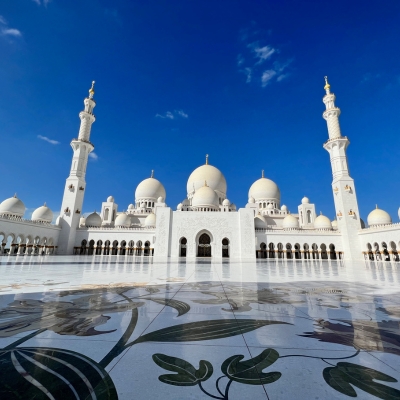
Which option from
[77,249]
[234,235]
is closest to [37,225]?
[77,249]

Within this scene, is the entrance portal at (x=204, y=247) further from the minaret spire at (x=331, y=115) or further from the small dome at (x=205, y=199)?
the minaret spire at (x=331, y=115)

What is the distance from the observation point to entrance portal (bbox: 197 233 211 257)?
2220 cm

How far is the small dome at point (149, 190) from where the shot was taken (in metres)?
29.7

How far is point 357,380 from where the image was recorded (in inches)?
41.4

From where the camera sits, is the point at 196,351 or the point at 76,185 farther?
the point at 76,185

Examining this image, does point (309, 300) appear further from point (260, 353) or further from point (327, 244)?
point (327, 244)

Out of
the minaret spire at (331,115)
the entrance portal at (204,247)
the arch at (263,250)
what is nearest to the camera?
the entrance portal at (204,247)

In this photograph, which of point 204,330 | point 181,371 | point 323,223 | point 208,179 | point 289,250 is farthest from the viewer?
point 208,179

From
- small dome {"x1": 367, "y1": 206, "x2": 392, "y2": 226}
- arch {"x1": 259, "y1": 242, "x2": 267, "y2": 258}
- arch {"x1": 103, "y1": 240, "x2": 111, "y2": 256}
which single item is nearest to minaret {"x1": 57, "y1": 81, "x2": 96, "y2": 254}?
arch {"x1": 103, "y1": 240, "x2": 111, "y2": 256}

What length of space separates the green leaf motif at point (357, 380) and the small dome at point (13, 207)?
84.6ft

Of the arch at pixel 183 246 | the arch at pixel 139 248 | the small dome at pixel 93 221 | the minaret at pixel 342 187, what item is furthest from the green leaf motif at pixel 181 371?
the small dome at pixel 93 221

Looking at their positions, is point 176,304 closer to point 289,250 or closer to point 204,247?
point 204,247

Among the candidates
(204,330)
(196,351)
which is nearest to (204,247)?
(204,330)

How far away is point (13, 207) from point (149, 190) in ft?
45.8
